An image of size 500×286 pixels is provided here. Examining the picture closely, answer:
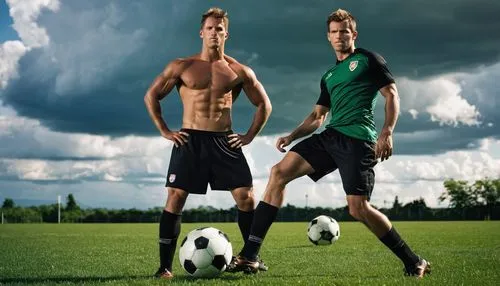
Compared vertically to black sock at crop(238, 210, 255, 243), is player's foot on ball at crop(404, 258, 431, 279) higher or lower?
lower

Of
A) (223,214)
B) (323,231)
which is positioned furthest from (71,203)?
(323,231)

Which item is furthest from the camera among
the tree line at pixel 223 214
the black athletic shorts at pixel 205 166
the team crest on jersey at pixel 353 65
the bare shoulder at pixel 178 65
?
the tree line at pixel 223 214

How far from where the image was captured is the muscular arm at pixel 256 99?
8547mm

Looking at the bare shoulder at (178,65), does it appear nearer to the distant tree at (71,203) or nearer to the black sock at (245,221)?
the black sock at (245,221)

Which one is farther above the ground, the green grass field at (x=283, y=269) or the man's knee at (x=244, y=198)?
the man's knee at (x=244, y=198)

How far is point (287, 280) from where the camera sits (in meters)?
7.35

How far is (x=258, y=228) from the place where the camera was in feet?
25.7

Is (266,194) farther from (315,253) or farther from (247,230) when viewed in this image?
(315,253)

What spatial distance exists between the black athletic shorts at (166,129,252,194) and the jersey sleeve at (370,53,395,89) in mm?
2088

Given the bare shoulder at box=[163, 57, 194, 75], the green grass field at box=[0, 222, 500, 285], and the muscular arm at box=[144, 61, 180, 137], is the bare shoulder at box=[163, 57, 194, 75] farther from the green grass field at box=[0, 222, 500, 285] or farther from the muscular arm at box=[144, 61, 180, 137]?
the green grass field at box=[0, 222, 500, 285]

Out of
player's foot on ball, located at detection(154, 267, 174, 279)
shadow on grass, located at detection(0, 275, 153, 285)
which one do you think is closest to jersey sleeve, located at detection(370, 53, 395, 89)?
player's foot on ball, located at detection(154, 267, 174, 279)

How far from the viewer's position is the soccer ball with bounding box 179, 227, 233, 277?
7.64 meters

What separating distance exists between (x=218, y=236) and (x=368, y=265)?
2.89 meters

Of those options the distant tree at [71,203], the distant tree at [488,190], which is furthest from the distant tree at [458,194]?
the distant tree at [71,203]
